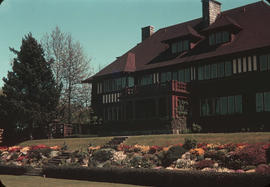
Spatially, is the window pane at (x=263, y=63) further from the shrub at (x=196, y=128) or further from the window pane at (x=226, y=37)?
the shrub at (x=196, y=128)

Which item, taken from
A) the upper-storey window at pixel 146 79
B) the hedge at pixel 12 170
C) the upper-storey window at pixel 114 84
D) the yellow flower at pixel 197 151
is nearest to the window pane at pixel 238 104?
the upper-storey window at pixel 146 79

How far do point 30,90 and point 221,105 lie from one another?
2151cm

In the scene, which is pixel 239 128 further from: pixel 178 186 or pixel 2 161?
pixel 2 161

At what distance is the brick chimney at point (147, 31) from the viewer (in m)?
46.2

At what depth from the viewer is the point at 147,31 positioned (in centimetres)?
4638

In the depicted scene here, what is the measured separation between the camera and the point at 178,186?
17828 mm

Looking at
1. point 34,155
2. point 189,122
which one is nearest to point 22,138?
point 34,155

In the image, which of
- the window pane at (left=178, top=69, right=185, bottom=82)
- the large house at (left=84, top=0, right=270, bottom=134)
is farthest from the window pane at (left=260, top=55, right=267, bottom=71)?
the window pane at (left=178, top=69, right=185, bottom=82)

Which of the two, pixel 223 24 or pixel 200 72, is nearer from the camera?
pixel 223 24

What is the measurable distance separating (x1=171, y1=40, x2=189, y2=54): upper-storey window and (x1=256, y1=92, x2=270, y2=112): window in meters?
9.92

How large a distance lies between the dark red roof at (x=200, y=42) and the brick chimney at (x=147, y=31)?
3.02ft

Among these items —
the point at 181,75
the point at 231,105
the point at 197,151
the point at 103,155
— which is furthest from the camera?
the point at 181,75

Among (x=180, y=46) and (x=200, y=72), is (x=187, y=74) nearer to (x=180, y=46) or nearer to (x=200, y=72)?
(x=200, y=72)

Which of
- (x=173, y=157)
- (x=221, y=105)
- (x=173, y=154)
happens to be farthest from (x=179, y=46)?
(x=173, y=157)
